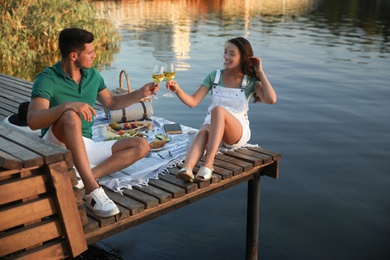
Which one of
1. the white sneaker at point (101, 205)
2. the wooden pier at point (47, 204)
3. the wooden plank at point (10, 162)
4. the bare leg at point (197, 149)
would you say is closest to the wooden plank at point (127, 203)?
Result: the wooden pier at point (47, 204)

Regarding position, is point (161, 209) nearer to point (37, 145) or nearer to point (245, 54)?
point (37, 145)

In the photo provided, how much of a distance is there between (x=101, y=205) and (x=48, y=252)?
20.9 inches

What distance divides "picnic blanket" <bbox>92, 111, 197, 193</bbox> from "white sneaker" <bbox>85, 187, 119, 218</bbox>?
1.48 feet

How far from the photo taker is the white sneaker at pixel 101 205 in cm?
400

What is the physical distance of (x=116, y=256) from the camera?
6152 millimetres

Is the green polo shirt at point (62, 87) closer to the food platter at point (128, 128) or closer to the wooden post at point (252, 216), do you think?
the food platter at point (128, 128)

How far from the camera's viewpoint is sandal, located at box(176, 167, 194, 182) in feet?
15.4

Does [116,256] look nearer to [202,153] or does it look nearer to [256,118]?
[202,153]

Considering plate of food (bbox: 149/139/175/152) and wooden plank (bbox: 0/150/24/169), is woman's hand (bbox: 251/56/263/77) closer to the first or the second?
plate of food (bbox: 149/139/175/152)

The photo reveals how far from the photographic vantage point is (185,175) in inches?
184

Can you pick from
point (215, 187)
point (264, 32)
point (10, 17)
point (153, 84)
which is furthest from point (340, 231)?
point (264, 32)

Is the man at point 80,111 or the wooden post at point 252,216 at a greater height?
the man at point 80,111

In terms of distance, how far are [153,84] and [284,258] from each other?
2.63m

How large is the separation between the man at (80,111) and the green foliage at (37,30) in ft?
33.5
